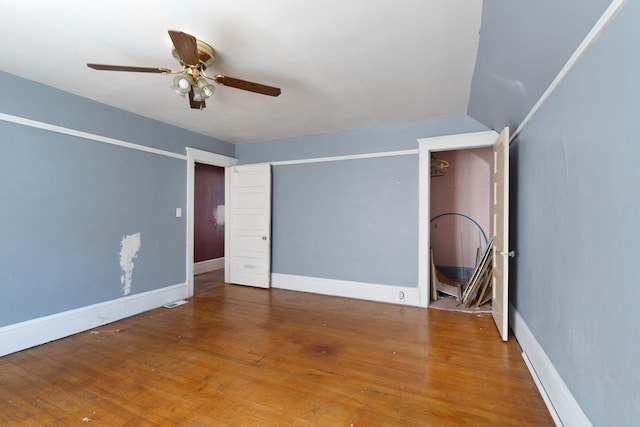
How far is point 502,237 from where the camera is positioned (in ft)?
9.68

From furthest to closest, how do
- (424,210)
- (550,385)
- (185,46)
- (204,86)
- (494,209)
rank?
(424,210)
(494,209)
(204,86)
(550,385)
(185,46)

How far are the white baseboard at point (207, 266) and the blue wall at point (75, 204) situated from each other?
1.97m

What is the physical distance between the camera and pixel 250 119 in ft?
12.9

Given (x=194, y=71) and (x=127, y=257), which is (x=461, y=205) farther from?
(x=127, y=257)

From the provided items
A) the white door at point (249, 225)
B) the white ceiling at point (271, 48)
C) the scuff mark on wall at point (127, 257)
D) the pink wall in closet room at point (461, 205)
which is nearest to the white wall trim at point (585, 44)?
the white ceiling at point (271, 48)

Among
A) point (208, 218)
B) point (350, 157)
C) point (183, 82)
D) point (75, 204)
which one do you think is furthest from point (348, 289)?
point (208, 218)

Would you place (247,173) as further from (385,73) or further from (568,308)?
(568,308)

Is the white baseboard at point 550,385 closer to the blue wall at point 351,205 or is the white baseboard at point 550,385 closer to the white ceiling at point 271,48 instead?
the blue wall at point 351,205

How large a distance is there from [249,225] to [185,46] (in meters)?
3.52

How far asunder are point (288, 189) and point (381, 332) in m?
2.70

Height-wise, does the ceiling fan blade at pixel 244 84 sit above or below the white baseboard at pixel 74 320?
above

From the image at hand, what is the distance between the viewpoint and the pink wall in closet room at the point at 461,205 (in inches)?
205

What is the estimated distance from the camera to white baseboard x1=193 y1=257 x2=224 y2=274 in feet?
20.1

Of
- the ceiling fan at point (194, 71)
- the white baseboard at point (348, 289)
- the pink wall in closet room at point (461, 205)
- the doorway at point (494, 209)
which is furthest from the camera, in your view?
the pink wall in closet room at point (461, 205)
